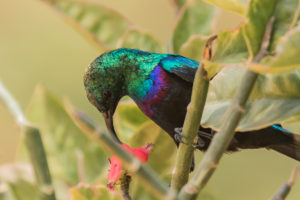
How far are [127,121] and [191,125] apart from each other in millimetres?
570

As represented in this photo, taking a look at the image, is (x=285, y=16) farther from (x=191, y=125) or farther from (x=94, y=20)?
(x=94, y=20)

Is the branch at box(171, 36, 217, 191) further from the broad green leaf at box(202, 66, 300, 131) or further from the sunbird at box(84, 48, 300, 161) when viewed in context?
the sunbird at box(84, 48, 300, 161)

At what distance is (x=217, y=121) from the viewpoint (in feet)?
2.26

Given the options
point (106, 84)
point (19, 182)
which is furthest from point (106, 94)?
point (19, 182)

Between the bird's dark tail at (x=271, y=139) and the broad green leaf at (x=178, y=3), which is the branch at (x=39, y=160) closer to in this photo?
the broad green leaf at (x=178, y=3)

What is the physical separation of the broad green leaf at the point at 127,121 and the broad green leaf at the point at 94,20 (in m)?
0.17

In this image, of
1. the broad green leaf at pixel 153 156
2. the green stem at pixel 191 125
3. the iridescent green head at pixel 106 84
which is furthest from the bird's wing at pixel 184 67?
the green stem at pixel 191 125

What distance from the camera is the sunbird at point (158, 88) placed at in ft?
4.72

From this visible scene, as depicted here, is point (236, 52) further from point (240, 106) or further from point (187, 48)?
point (187, 48)

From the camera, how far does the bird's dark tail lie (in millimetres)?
1463

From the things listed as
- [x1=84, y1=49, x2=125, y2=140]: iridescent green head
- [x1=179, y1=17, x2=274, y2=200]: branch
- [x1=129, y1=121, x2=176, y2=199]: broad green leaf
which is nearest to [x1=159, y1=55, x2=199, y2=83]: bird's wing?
[x1=84, y1=49, x2=125, y2=140]: iridescent green head

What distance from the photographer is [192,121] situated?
1.95 ft

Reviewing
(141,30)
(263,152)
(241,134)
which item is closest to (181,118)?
(241,134)

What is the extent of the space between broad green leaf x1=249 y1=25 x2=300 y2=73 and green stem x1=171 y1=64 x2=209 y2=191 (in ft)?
0.26
